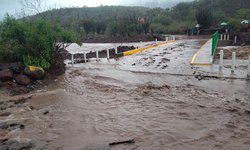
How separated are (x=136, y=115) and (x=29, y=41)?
343 inches

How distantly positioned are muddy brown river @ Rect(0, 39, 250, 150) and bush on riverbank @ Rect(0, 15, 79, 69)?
303 centimetres

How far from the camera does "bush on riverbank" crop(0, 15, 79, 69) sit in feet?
42.1

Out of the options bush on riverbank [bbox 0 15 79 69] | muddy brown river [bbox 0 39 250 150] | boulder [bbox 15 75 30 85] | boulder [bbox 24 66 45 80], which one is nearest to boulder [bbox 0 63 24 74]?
boulder [bbox 24 66 45 80]

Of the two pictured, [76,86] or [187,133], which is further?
[76,86]

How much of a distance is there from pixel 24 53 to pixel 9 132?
316 inches

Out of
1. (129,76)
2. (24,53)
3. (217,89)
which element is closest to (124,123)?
(217,89)

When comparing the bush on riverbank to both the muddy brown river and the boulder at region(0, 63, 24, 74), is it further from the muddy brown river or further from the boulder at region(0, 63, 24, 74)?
the muddy brown river

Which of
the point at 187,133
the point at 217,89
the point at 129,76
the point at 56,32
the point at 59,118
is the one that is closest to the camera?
the point at 187,133

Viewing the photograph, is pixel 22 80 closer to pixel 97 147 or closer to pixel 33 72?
pixel 33 72

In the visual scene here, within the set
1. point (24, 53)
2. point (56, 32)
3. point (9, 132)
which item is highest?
point (56, 32)

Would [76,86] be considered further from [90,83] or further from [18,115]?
[18,115]

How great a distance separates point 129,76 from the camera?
13.0m

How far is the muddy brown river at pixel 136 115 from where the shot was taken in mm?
5758

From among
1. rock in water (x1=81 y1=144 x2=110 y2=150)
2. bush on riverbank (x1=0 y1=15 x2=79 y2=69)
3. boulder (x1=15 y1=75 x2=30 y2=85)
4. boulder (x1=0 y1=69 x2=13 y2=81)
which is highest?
bush on riverbank (x1=0 y1=15 x2=79 y2=69)
